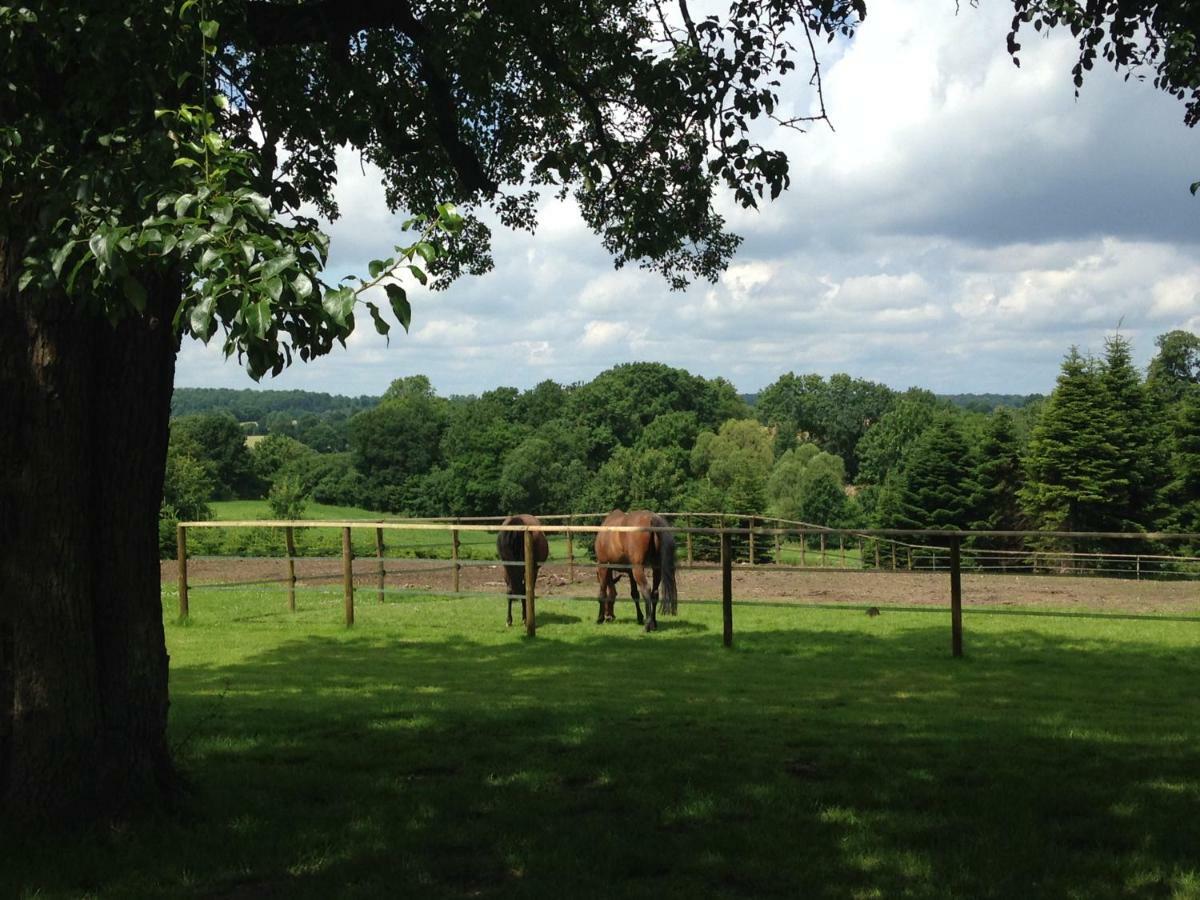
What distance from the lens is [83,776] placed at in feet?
16.2

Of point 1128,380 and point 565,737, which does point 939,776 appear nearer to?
point 565,737

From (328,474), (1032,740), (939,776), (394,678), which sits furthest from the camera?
(328,474)

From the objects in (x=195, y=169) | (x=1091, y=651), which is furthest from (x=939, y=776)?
(x=1091, y=651)

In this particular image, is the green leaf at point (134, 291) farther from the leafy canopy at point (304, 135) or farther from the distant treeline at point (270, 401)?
the distant treeline at point (270, 401)

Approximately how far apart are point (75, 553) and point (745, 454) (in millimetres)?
74137

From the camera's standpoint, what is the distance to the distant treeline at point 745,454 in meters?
40.0

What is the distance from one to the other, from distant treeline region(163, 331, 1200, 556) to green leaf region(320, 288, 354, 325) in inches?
1280

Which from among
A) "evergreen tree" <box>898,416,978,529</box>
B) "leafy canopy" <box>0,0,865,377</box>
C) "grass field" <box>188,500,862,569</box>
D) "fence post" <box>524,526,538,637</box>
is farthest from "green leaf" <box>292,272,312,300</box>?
"evergreen tree" <box>898,416,978,529</box>

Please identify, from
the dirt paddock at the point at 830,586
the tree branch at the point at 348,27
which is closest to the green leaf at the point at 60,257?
the tree branch at the point at 348,27

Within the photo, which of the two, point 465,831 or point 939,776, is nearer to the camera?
point 465,831

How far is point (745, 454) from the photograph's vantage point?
78.1 m

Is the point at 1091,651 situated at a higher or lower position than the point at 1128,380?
lower

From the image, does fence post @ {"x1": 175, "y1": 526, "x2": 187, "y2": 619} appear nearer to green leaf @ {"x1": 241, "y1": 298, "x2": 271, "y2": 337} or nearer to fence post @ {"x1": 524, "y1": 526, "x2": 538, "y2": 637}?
fence post @ {"x1": 524, "y1": 526, "x2": 538, "y2": 637}

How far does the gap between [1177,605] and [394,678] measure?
1479cm
